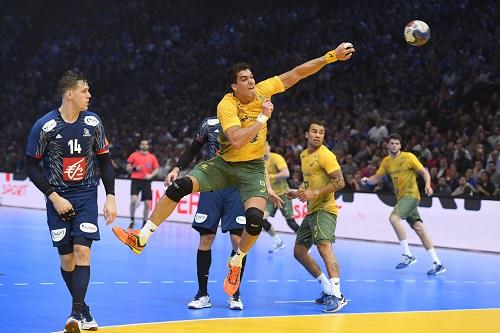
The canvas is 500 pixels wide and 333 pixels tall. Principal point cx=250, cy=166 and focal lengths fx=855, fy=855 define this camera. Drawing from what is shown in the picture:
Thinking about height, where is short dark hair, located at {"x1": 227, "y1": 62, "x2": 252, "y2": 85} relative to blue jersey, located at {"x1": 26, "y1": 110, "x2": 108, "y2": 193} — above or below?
above

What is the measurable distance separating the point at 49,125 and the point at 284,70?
22317mm

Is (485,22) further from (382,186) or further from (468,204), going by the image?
(468,204)

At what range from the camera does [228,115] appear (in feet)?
26.0

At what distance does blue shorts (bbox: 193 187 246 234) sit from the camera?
9273 mm

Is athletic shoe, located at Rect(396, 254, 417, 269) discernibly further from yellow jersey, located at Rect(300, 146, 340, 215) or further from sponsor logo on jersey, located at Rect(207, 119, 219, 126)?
sponsor logo on jersey, located at Rect(207, 119, 219, 126)

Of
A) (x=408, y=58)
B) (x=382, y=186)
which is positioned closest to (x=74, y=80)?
(x=382, y=186)

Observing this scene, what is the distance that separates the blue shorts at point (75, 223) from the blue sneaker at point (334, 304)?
2829 millimetres

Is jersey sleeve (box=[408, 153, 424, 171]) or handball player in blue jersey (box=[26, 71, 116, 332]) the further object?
jersey sleeve (box=[408, 153, 424, 171])

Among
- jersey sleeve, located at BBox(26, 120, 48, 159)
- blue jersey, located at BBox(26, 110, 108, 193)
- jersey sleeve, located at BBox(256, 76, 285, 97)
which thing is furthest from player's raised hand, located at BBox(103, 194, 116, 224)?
jersey sleeve, located at BBox(256, 76, 285, 97)

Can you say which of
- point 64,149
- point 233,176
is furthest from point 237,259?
point 64,149

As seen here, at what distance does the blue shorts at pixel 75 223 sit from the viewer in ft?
24.0

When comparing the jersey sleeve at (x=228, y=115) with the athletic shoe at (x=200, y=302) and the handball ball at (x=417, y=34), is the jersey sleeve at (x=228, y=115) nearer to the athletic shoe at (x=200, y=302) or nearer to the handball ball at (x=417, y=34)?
the athletic shoe at (x=200, y=302)

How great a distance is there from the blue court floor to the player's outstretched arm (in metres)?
2.40

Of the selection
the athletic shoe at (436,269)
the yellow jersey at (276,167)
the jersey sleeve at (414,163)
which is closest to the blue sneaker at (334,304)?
the athletic shoe at (436,269)
